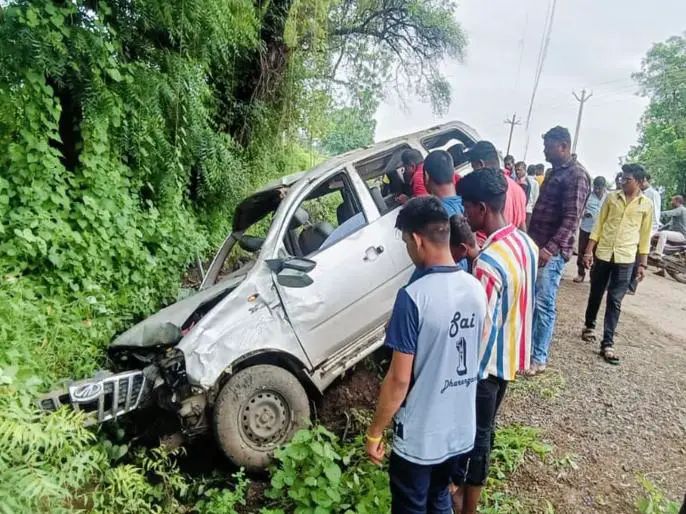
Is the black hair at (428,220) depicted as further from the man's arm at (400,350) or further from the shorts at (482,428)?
the shorts at (482,428)

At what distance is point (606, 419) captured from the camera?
3520 mm

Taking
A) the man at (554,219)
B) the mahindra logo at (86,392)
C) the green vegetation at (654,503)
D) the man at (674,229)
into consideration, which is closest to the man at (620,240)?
the man at (554,219)

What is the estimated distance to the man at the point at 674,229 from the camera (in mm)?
9945

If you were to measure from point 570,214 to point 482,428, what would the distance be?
228 cm

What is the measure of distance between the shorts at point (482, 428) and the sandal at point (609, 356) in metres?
2.68

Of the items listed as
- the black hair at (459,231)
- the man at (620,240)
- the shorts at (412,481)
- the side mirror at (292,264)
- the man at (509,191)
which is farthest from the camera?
the man at (620,240)

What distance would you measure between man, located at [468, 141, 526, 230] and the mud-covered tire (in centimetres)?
190

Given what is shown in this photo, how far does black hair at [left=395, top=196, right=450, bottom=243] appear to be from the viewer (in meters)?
1.85

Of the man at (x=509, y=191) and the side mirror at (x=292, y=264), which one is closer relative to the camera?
the side mirror at (x=292, y=264)

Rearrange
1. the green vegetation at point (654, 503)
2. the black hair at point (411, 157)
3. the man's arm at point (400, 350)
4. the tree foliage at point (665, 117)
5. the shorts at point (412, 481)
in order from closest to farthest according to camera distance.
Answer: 1. the man's arm at point (400, 350)
2. the shorts at point (412, 481)
3. the green vegetation at point (654, 503)
4. the black hair at point (411, 157)
5. the tree foliage at point (665, 117)

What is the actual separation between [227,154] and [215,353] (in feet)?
13.9

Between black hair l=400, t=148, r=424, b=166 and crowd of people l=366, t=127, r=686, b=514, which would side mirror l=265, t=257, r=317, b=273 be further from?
black hair l=400, t=148, r=424, b=166

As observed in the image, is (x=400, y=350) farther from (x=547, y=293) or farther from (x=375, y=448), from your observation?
(x=547, y=293)

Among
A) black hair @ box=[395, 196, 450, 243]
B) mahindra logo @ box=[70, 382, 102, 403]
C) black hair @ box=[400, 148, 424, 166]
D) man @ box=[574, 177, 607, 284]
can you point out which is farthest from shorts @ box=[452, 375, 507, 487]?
man @ box=[574, 177, 607, 284]
